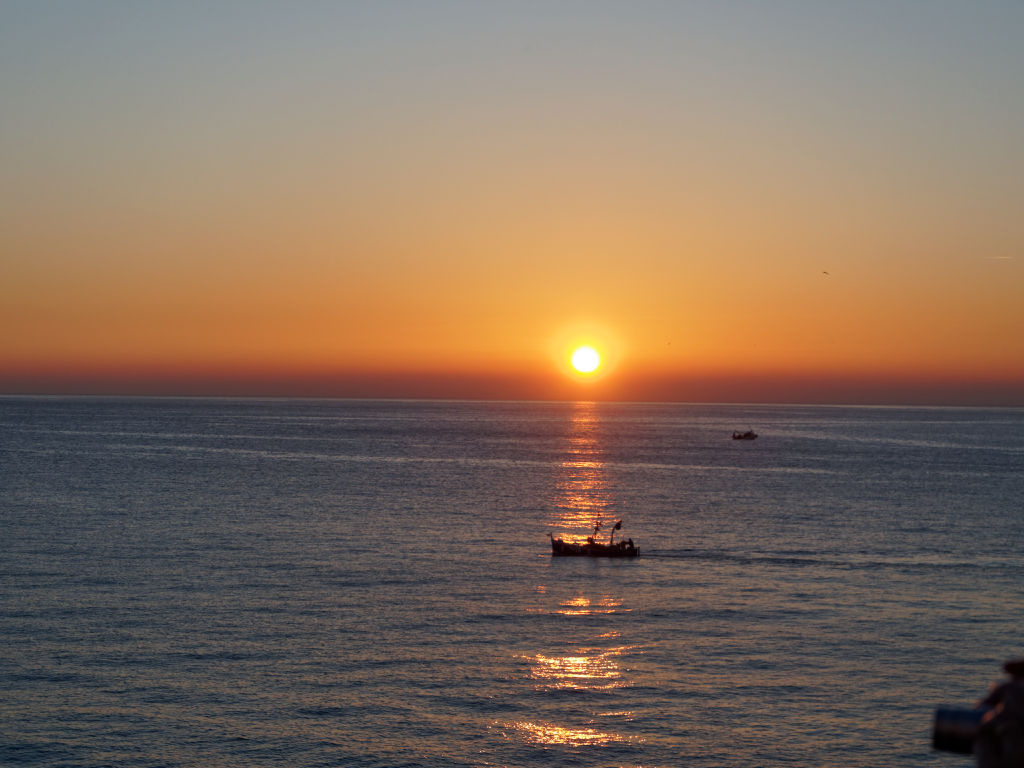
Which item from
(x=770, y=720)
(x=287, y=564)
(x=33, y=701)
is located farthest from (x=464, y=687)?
(x=287, y=564)

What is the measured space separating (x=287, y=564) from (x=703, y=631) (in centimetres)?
3322

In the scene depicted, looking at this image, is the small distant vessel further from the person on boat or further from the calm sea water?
the person on boat

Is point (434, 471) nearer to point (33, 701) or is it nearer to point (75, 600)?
point (75, 600)

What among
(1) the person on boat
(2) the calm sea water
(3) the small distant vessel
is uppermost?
(1) the person on boat

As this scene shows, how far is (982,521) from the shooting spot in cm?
10550

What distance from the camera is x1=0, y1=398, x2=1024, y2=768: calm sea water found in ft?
132

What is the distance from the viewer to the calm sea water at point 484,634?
4009 cm

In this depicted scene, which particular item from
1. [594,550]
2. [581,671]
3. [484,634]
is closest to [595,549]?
[594,550]

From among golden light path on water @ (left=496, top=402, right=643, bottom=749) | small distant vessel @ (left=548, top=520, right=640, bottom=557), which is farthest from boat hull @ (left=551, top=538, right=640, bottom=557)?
golden light path on water @ (left=496, top=402, right=643, bottom=749)

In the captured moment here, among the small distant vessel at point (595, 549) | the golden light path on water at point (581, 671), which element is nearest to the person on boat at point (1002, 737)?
the golden light path on water at point (581, 671)

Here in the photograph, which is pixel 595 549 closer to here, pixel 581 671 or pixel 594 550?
pixel 594 550

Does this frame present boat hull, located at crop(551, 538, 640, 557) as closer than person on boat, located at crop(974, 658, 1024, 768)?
No

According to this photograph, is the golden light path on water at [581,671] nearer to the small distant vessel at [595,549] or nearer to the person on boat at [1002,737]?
the small distant vessel at [595,549]

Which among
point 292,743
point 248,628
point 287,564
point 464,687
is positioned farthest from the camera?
point 287,564
